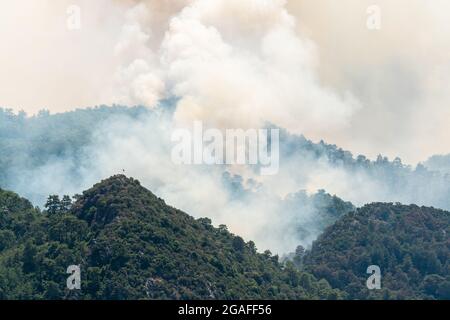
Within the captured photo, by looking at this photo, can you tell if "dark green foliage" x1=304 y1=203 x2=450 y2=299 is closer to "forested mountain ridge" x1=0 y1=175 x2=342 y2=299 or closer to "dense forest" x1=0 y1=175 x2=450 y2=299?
"dense forest" x1=0 y1=175 x2=450 y2=299

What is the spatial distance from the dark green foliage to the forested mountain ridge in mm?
8065

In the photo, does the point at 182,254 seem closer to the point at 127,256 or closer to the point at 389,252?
the point at 127,256

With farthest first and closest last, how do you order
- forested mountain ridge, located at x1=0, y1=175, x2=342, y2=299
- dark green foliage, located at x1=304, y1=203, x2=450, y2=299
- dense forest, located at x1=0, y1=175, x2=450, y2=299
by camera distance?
dark green foliage, located at x1=304, y1=203, x2=450, y2=299 → dense forest, located at x1=0, y1=175, x2=450, y2=299 → forested mountain ridge, located at x1=0, y1=175, x2=342, y2=299

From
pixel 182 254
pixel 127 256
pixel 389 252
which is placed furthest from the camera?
pixel 389 252

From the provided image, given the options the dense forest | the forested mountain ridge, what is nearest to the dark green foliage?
the dense forest

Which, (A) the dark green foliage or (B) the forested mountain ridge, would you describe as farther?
(A) the dark green foliage

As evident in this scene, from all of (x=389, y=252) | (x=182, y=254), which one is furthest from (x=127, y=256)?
(x=389, y=252)

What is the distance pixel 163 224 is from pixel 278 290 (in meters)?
17.1

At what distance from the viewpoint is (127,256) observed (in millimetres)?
148000

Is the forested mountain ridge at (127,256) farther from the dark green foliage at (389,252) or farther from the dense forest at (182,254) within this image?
the dark green foliage at (389,252)

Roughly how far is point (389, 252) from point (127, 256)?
48071 mm

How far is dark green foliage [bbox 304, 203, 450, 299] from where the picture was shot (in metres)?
174
